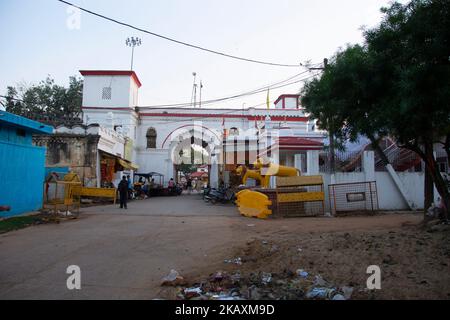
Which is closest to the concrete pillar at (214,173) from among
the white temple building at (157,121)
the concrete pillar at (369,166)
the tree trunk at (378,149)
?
the white temple building at (157,121)

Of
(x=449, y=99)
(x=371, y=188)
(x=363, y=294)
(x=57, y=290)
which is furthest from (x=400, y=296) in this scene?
(x=371, y=188)

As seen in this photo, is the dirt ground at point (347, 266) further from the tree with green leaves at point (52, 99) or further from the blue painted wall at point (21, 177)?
the tree with green leaves at point (52, 99)

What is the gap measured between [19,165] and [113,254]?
349 inches

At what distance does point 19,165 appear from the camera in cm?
1312

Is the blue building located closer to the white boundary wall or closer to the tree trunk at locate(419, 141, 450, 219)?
the white boundary wall

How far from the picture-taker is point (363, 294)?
4078 mm

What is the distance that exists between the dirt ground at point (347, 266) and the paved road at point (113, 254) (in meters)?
0.60

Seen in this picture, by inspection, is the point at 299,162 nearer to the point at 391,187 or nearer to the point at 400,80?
the point at 391,187

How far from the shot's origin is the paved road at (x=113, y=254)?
4527 millimetres

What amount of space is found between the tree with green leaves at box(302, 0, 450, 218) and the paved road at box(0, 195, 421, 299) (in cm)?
373

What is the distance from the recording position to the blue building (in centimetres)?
1213
